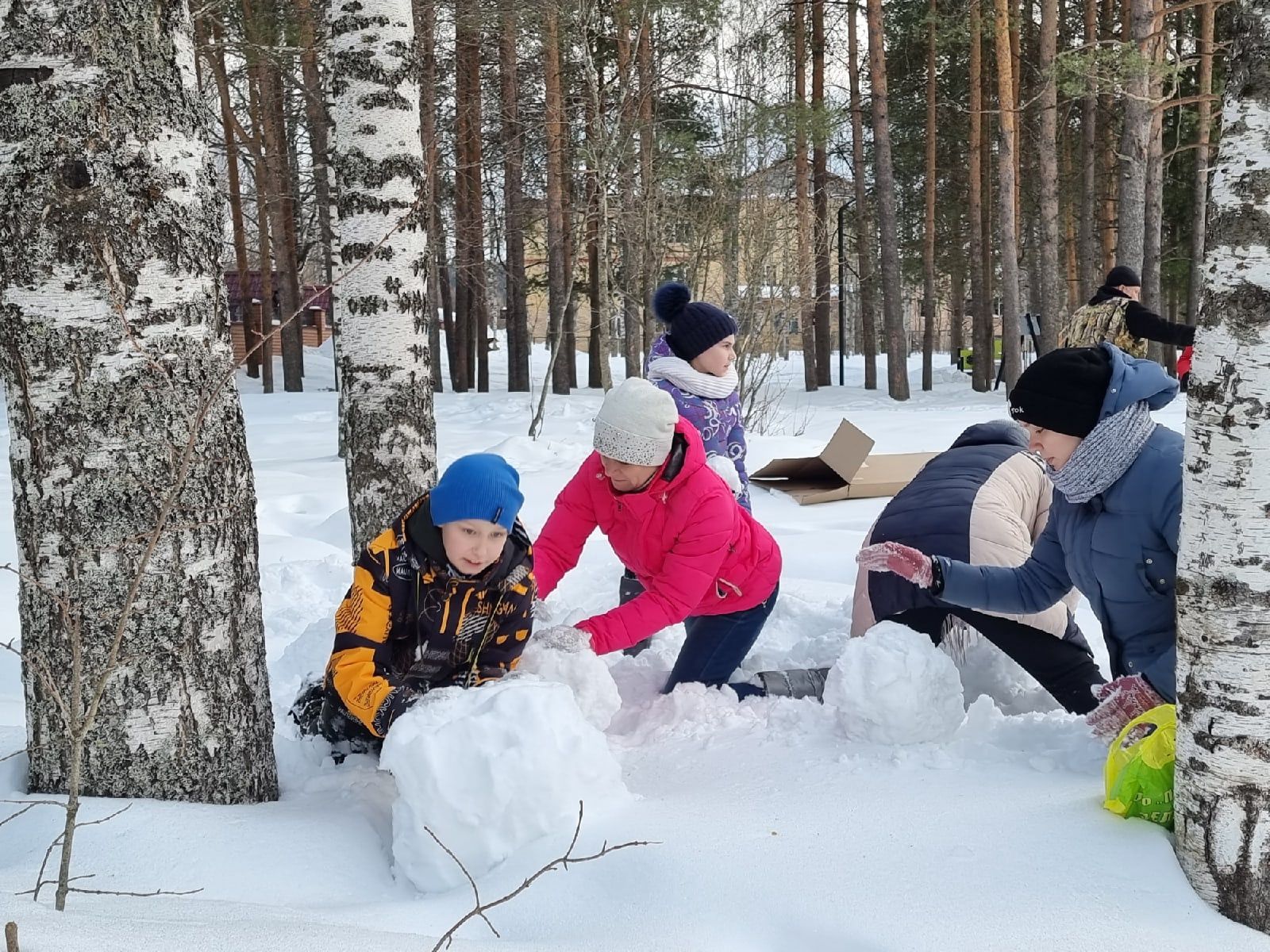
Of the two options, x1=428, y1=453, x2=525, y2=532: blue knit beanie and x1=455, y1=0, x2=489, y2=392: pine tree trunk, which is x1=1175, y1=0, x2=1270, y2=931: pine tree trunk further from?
x1=455, y1=0, x2=489, y2=392: pine tree trunk

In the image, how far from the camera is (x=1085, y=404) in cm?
254

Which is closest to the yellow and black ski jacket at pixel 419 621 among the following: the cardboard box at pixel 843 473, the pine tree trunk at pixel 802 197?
the cardboard box at pixel 843 473

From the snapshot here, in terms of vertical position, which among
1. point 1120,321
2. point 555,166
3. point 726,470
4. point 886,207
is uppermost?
point 555,166

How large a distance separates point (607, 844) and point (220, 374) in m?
1.28

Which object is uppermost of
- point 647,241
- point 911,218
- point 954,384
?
point 911,218

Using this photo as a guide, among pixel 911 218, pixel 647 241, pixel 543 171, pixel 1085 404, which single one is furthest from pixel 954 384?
pixel 1085 404

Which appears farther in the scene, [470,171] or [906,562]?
[470,171]

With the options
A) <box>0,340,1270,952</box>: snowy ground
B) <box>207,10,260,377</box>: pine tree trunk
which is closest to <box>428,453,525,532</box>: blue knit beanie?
<box>0,340,1270,952</box>: snowy ground

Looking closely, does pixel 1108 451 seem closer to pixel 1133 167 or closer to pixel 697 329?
pixel 697 329

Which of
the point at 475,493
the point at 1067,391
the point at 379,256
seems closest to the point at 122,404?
the point at 475,493

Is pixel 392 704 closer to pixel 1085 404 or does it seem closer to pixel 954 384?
pixel 1085 404

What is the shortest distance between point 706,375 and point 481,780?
8.53ft

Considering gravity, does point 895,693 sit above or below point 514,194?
below

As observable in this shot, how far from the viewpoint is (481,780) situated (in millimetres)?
2113
